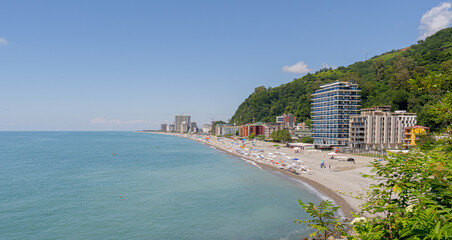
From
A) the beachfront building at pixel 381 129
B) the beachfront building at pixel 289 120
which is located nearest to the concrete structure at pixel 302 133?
the beachfront building at pixel 289 120

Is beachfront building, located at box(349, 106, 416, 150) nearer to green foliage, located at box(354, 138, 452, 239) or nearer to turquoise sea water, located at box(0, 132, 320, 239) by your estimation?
turquoise sea water, located at box(0, 132, 320, 239)

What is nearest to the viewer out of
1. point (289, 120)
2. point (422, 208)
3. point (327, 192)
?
point (422, 208)

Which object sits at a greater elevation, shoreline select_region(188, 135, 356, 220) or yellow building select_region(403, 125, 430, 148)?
yellow building select_region(403, 125, 430, 148)

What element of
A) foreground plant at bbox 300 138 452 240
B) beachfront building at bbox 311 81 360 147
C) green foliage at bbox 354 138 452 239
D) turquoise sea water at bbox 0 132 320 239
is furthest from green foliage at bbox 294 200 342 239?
beachfront building at bbox 311 81 360 147

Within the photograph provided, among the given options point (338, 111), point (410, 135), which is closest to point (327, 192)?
point (410, 135)

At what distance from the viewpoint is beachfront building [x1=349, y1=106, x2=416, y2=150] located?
254 feet

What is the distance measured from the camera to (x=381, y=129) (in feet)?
258

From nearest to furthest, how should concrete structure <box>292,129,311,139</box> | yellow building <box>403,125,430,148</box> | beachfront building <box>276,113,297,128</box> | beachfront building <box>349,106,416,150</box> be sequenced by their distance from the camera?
yellow building <box>403,125,430,148</box>
beachfront building <box>349,106,416,150</box>
concrete structure <box>292,129,311,139</box>
beachfront building <box>276,113,297,128</box>

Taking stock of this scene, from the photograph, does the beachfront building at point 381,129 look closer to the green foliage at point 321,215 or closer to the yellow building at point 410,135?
the yellow building at point 410,135

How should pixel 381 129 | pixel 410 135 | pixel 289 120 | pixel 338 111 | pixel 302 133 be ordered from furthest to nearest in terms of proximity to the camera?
pixel 289 120
pixel 302 133
pixel 338 111
pixel 381 129
pixel 410 135

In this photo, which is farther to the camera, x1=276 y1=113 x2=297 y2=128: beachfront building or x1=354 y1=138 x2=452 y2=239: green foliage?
x1=276 y1=113 x2=297 y2=128: beachfront building

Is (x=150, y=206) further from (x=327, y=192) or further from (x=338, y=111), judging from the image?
(x=338, y=111)

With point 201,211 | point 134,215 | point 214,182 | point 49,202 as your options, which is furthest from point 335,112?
point 49,202

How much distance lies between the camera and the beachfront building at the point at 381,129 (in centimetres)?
7744
